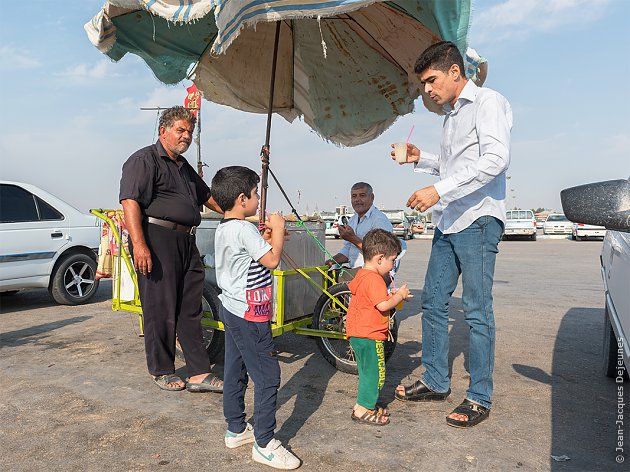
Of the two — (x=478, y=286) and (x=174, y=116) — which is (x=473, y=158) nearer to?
(x=478, y=286)

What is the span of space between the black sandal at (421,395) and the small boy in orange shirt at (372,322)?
0.37 m

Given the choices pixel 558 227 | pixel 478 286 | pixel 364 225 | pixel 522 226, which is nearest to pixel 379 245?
pixel 478 286

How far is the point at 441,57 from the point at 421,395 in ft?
7.41

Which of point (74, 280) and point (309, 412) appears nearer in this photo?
point (309, 412)

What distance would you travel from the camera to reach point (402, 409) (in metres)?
3.39

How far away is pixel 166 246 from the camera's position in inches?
149

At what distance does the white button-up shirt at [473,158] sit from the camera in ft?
9.54

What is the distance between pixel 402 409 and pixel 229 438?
124 centimetres

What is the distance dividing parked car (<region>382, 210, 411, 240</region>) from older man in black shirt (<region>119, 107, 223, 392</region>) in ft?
79.5

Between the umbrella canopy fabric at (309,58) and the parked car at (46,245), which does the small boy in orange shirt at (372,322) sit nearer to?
the umbrella canopy fabric at (309,58)

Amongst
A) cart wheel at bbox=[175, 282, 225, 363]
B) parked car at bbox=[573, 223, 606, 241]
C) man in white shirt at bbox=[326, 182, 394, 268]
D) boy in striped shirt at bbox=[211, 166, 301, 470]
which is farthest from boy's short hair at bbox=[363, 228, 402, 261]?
parked car at bbox=[573, 223, 606, 241]

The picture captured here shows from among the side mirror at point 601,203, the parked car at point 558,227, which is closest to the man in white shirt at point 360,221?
the side mirror at point 601,203

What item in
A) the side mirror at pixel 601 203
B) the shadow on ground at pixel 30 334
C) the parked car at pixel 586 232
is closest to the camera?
the side mirror at pixel 601 203

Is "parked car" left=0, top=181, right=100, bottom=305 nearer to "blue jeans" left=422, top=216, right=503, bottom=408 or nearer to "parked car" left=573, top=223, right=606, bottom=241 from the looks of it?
"blue jeans" left=422, top=216, right=503, bottom=408
